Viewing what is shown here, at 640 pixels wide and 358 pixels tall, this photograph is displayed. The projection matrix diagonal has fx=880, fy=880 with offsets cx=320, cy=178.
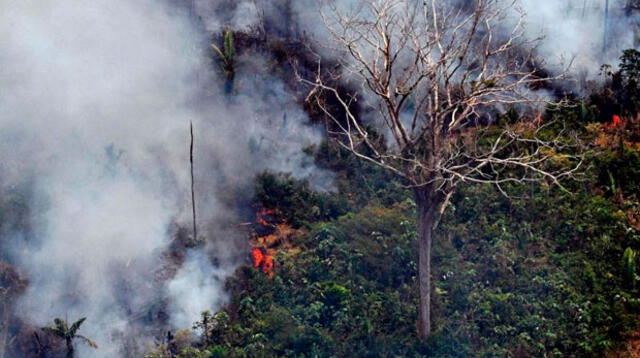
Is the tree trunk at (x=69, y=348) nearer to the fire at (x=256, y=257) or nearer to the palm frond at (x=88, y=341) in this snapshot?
the palm frond at (x=88, y=341)

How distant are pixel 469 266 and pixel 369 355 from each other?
10.8ft

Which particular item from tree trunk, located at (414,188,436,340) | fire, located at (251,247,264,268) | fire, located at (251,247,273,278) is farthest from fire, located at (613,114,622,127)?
fire, located at (251,247,264,268)

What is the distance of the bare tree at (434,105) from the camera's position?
1593 centimetres

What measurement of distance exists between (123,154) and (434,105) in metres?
7.90

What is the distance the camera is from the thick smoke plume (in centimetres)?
1806

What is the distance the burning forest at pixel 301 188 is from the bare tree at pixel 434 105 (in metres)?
0.11

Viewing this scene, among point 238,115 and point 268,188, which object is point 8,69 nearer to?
point 238,115

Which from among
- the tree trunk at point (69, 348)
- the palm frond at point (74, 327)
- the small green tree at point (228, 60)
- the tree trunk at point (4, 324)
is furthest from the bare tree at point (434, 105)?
the tree trunk at point (4, 324)

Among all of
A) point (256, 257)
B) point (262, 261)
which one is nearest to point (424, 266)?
point (262, 261)

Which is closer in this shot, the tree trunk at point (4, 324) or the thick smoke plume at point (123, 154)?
the tree trunk at point (4, 324)

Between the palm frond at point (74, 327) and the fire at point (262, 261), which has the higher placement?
the fire at point (262, 261)

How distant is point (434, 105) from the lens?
17031mm

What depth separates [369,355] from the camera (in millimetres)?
16750

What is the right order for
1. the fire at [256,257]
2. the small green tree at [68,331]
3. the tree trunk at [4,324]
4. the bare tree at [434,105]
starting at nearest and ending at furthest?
the bare tree at [434,105]
the small green tree at [68,331]
the tree trunk at [4,324]
the fire at [256,257]
